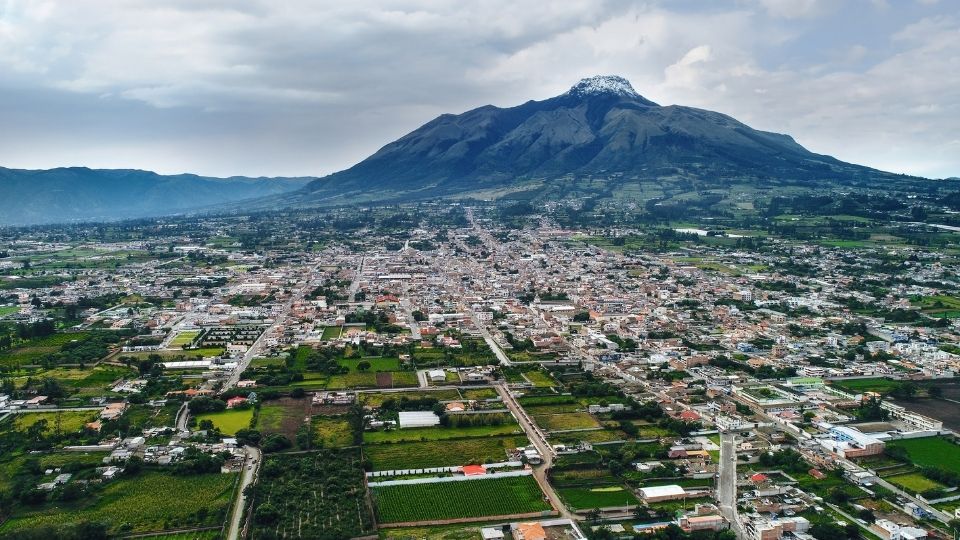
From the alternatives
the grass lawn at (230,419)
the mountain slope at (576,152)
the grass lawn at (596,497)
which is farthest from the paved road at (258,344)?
the mountain slope at (576,152)

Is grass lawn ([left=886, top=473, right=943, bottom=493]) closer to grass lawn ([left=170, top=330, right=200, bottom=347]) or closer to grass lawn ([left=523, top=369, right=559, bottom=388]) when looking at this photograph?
grass lawn ([left=523, top=369, right=559, bottom=388])

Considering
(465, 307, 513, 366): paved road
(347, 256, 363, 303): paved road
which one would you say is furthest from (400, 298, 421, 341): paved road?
(347, 256, 363, 303): paved road

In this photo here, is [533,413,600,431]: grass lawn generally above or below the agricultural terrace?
below

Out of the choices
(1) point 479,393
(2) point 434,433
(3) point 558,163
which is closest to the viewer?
(2) point 434,433

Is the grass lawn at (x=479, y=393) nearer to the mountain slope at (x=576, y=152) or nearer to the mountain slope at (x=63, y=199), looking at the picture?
the mountain slope at (x=576, y=152)

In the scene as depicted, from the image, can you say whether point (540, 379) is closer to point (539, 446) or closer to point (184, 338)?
point (539, 446)

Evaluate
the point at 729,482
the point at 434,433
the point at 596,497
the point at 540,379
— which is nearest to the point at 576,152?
the point at 540,379
